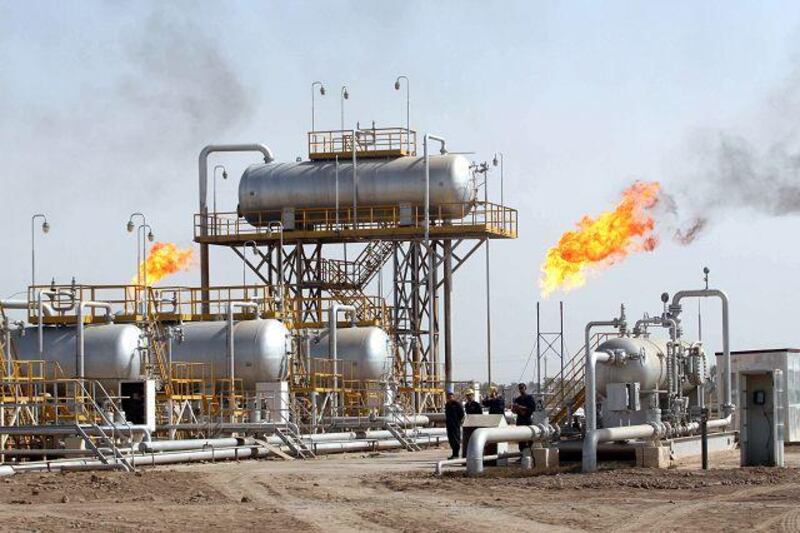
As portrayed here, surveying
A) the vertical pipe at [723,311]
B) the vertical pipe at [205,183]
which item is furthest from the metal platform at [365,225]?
the vertical pipe at [723,311]

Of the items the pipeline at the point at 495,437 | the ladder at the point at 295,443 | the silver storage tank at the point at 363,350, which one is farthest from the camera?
the silver storage tank at the point at 363,350

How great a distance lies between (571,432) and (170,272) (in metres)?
33.9

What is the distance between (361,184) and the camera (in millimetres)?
62812

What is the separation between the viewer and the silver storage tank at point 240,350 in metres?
48.2

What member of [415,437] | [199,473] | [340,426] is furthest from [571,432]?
[340,426]

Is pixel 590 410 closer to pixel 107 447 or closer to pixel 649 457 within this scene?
pixel 649 457

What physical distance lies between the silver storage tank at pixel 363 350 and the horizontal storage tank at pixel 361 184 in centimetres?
852

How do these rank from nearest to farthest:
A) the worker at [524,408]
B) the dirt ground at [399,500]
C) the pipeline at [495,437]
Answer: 1. the dirt ground at [399,500]
2. the pipeline at [495,437]
3. the worker at [524,408]

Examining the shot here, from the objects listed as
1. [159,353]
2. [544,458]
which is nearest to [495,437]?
[544,458]

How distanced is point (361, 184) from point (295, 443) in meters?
22.4

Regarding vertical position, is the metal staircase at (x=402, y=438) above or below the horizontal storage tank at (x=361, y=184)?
below

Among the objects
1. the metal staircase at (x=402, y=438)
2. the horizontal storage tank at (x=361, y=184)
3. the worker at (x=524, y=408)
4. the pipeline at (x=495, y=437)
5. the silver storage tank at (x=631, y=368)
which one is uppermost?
the horizontal storage tank at (x=361, y=184)

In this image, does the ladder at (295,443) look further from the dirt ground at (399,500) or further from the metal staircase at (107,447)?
the dirt ground at (399,500)

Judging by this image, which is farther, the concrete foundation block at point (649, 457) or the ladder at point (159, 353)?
the ladder at point (159, 353)
